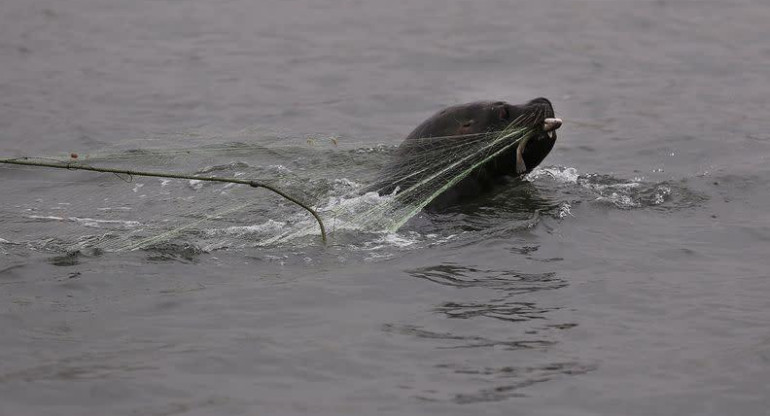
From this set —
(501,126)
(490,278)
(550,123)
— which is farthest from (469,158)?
(490,278)

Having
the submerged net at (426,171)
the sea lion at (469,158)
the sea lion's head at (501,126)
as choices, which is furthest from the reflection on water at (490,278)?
the sea lion's head at (501,126)

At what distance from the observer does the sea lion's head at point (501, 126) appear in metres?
8.70

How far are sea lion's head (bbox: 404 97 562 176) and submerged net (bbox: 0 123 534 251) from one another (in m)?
0.11

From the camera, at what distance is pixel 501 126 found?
8805mm

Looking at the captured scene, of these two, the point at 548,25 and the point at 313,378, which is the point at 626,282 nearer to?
A: the point at 313,378

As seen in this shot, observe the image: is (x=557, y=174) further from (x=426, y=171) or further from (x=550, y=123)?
(x=426, y=171)

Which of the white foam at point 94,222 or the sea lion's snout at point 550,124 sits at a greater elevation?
the sea lion's snout at point 550,124

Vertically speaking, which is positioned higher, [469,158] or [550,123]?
[550,123]

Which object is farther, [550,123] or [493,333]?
[550,123]

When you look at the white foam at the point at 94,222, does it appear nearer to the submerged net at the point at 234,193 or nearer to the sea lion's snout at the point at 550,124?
the submerged net at the point at 234,193

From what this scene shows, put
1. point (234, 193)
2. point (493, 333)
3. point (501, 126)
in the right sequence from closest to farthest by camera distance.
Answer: point (493, 333) < point (501, 126) < point (234, 193)

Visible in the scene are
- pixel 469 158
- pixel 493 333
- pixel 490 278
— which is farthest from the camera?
pixel 469 158

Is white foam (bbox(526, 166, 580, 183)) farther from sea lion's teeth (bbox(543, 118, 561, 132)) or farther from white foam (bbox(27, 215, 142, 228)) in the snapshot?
white foam (bbox(27, 215, 142, 228))

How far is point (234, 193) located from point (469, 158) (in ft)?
6.26
